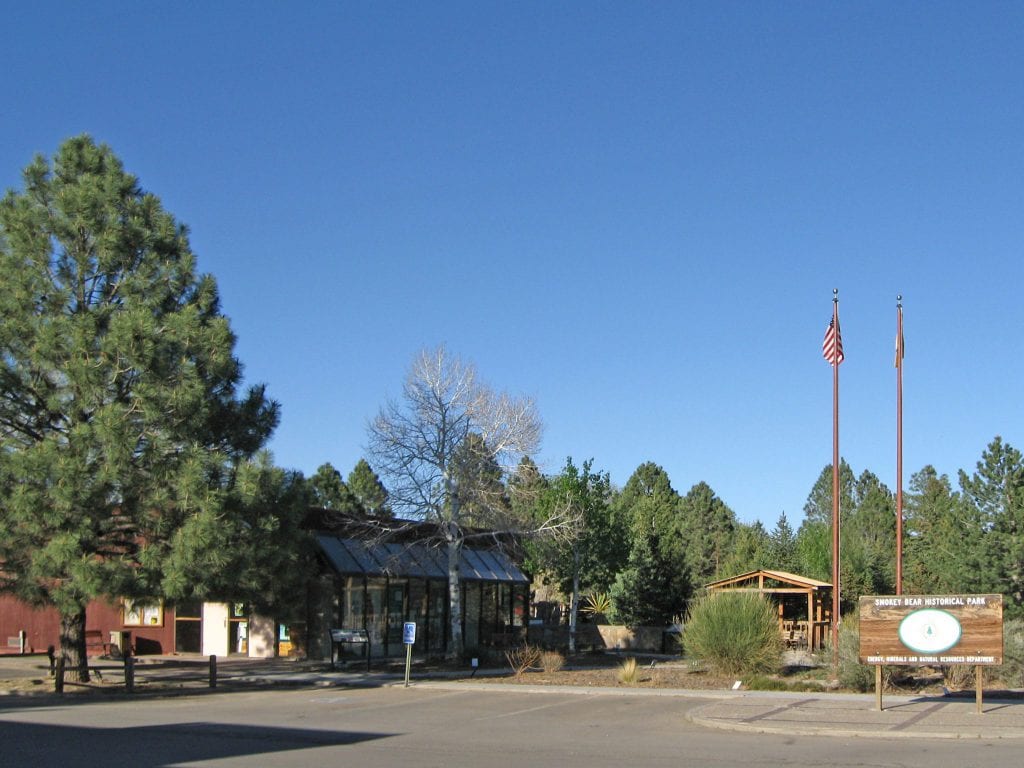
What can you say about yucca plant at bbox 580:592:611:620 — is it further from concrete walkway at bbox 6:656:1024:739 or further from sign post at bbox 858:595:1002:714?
sign post at bbox 858:595:1002:714

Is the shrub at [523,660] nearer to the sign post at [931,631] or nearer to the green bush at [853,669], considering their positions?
the green bush at [853,669]

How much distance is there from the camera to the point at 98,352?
23875mm

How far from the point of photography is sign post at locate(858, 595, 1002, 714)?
18734 mm

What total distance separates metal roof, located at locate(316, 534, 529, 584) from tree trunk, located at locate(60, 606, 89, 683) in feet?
21.7

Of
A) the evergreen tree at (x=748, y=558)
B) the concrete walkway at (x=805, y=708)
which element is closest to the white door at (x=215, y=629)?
the concrete walkway at (x=805, y=708)

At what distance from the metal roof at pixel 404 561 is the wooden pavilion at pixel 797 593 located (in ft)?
25.1

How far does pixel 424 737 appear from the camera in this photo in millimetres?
16766

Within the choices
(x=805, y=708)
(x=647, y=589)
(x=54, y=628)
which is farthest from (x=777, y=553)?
(x=805, y=708)

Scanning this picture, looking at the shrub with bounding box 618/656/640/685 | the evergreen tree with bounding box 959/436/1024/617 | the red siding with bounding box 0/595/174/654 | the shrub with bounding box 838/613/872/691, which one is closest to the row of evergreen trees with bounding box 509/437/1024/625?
the evergreen tree with bounding box 959/436/1024/617

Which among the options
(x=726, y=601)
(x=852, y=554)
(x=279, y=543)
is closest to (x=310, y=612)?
(x=279, y=543)

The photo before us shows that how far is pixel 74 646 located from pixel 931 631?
18694 millimetres

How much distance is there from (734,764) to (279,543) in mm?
14284

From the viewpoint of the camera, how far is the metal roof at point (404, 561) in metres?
31.9

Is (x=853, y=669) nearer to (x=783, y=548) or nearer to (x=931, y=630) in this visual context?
(x=931, y=630)
